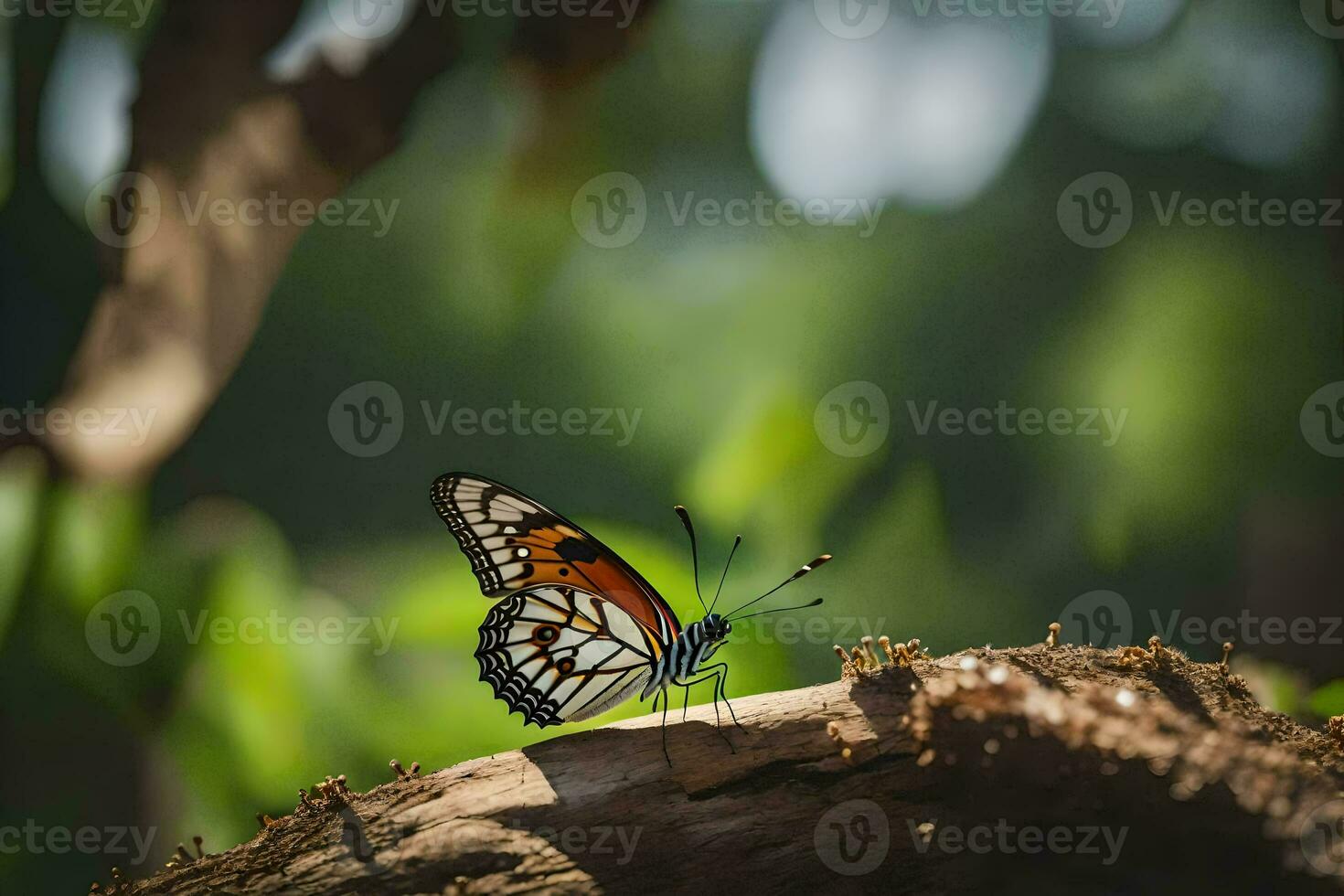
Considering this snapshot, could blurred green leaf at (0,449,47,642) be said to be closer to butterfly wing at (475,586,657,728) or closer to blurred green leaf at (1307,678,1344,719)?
butterfly wing at (475,586,657,728)

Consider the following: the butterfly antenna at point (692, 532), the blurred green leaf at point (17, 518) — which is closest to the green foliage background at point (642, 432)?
the blurred green leaf at point (17, 518)

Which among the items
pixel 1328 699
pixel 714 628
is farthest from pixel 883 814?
pixel 1328 699

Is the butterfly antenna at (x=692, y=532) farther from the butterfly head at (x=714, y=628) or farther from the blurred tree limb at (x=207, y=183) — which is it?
the blurred tree limb at (x=207, y=183)

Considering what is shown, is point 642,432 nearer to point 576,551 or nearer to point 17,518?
point 576,551

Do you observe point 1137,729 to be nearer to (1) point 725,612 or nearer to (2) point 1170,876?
(2) point 1170,876

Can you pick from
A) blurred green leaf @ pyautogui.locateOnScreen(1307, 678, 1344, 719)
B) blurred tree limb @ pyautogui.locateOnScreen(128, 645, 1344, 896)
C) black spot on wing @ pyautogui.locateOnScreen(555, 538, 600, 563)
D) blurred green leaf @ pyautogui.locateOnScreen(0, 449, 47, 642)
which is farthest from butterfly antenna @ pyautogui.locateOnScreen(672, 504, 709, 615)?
blurred green leaf @ pyautogui.locateOnScreen(0, 449, 47, 642)

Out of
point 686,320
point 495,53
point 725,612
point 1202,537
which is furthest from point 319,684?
point 1202,537
